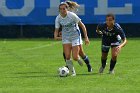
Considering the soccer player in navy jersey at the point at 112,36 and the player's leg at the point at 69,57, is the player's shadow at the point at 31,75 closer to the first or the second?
the player's leg at the point at 69,57

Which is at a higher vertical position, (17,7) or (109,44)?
(109,44)

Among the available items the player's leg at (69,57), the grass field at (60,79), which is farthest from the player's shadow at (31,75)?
the player's leg at (69,57)

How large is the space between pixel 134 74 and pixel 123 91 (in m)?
3.39

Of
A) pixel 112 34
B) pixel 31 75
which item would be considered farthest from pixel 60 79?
pixel 112 34

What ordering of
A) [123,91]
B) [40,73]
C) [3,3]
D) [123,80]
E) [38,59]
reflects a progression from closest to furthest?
[123,91], [123,80], [40,73], [38,59], [3,3]

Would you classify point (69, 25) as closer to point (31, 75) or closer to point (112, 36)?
A: point (112, 36)

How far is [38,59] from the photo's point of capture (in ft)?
66.2

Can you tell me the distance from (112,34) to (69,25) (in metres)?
1.13

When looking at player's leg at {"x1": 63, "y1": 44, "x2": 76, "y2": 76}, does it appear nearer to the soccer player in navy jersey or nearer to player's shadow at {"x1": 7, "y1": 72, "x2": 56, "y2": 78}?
player's shadow at {"x1": 7, "y1": 72, "x2": 56, "y2": 78}

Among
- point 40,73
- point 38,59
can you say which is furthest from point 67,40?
point 38,59

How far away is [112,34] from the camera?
14.4 meters

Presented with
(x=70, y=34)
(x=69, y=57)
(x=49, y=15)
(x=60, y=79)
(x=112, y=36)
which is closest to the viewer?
(x=60, y=79)

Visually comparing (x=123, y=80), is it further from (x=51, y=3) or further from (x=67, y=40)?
(x=51, y=3)

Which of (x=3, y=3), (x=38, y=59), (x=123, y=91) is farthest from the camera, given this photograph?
(x=3, y=3)
